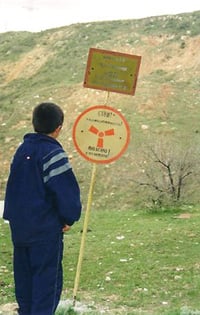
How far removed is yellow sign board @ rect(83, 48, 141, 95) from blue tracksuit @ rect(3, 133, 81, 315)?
147 cm

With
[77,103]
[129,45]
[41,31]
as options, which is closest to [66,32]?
[41,31]

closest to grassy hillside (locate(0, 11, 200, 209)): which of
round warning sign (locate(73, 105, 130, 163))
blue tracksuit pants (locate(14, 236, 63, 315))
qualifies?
round warning sign (locate(73, 105, 130, 163))

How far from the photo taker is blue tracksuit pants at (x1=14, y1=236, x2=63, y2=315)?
13.0 feet

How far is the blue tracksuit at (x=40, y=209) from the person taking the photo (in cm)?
388

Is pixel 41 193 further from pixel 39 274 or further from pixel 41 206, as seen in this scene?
pixel 39 274

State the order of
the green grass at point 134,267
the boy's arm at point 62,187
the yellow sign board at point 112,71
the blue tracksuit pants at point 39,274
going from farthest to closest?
the green grass at point 134,267 < the yellow sign board at point 112,71 < the blue tracksuit pants at point 39,274 < the boy's arm at point 62,187

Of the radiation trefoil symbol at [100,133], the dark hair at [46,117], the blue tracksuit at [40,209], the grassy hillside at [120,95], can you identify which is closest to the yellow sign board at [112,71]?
the radiation trefoil symbol at [100,133]

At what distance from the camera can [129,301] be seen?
6.00 metres

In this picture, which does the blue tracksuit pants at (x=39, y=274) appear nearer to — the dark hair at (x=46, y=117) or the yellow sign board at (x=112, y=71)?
the dark hair at (x=46, y=117)

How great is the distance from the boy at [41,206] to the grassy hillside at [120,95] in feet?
35.2

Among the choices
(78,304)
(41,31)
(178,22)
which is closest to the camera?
(78,304)

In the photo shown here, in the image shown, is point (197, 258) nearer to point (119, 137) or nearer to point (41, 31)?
point (119, 137)

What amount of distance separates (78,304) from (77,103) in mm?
19408

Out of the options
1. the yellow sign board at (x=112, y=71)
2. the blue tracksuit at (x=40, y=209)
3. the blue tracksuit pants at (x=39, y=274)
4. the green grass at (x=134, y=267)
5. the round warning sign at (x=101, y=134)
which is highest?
the yellow sign board at (x=112, y=71)
